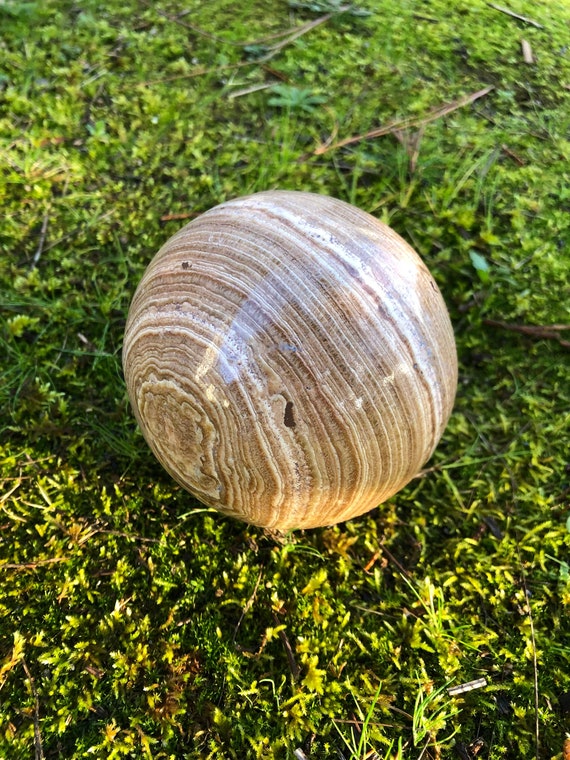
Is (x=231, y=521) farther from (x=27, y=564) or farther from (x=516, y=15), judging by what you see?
(x=516, y=15)

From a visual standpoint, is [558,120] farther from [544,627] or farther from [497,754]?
[497,754]

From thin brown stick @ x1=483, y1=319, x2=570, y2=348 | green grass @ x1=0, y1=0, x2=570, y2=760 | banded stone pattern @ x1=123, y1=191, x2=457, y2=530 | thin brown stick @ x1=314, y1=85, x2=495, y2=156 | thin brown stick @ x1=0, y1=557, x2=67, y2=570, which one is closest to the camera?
banded stone pattern @ x1=123, y1=191, x2=457, y2=530

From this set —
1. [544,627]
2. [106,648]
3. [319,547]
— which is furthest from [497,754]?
[106,648]

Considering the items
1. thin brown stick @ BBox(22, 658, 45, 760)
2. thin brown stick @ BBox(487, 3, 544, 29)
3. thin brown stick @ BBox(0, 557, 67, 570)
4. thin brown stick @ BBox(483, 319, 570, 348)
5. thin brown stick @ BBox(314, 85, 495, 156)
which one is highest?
thin brown stick @ BBox(487, 3, 544, 29)

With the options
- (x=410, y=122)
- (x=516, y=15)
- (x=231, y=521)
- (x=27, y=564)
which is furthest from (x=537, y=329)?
(x=516, y=15)

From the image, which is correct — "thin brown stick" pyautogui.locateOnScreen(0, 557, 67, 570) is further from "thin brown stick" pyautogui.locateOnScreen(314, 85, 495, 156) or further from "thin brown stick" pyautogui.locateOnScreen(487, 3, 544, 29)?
"thin brown stick" pyautogui.locateOnScreen(487, 3, 544, 29)

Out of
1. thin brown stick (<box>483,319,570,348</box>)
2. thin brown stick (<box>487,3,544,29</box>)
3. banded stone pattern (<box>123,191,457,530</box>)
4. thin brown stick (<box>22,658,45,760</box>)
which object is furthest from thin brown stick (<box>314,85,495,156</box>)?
thin brown stick (<box>22,658,45,760</box>)

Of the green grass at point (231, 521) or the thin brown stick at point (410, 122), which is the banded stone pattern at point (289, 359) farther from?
the thin brown stick at point (410, 122)
